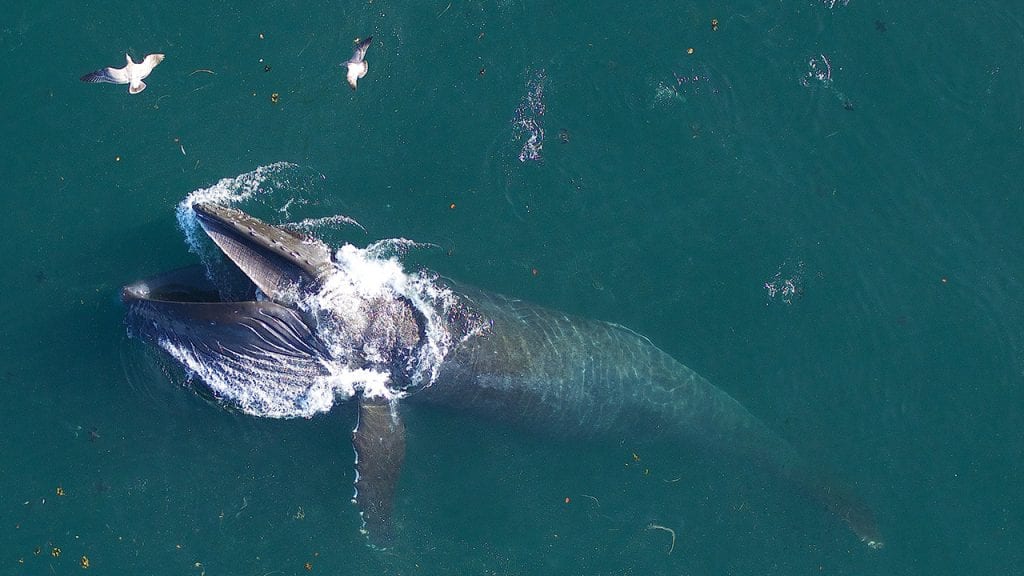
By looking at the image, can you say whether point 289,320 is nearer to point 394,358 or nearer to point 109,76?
point 394,358

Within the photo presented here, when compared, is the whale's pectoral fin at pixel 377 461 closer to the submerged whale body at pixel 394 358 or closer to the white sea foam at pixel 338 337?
the submerged whale body at pixel 394 358

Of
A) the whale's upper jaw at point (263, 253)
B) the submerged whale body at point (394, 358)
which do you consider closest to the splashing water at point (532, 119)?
the submerged whale body at point (394, 358)

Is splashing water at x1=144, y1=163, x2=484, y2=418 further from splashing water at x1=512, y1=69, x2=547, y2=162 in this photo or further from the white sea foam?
splashing water at x1=512, y1=69, x2=547, y2=162

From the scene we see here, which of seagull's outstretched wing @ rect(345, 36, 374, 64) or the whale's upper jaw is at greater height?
seagull's outstretched wing @ rect(345, 36, 374, 64)

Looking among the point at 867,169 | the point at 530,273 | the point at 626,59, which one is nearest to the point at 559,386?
the point at 530,273

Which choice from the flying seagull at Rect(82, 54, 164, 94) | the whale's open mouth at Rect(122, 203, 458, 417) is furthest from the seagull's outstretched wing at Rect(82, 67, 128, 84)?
the whale's open mouth at Rect(122, 203, 458, 417)

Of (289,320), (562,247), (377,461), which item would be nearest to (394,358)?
(289,320)
